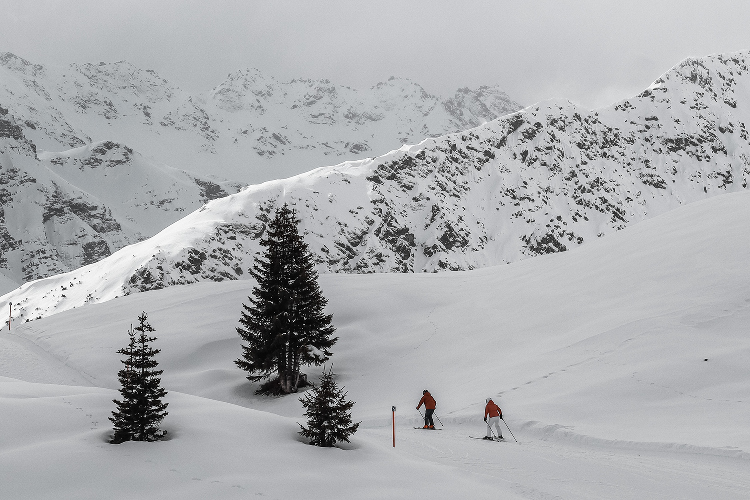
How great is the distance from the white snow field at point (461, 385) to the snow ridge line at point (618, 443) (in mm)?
40

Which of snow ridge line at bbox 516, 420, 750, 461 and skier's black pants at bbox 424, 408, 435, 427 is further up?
skier's black pants at bbox 424, 408, 435, 427

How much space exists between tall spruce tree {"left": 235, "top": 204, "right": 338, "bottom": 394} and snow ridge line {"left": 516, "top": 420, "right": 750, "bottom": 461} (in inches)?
491

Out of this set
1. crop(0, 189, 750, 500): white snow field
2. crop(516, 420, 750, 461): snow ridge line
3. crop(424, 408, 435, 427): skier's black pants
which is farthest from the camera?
crop(424, 408, 435, 427): skier's black pants

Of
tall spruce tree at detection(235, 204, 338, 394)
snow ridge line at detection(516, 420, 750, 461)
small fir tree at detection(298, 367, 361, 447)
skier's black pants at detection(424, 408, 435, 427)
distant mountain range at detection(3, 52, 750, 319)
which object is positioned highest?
distant mountain range at detection(3, 52, 750, 319)

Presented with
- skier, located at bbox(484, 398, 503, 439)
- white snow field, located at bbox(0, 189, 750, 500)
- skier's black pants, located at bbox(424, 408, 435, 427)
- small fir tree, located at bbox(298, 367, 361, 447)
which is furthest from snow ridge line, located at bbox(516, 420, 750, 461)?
small fir tree, located at bbox(298, 367, 361, 447)

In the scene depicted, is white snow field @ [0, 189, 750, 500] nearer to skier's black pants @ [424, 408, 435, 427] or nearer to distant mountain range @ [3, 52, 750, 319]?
skier's black pants @ [424, 408, 435, 427]

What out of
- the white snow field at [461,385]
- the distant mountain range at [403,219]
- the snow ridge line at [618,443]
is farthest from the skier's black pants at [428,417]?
the distant mountain range at [403,219]

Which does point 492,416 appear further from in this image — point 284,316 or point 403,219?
point 403,219

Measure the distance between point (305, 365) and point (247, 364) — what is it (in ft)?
16.8

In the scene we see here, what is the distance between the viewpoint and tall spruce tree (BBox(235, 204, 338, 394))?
2736 cm

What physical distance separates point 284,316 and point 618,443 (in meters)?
16.2

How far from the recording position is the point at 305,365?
3228 centimetres

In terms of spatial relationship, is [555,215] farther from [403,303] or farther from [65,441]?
[65,441]

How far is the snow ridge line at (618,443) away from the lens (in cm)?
1366
